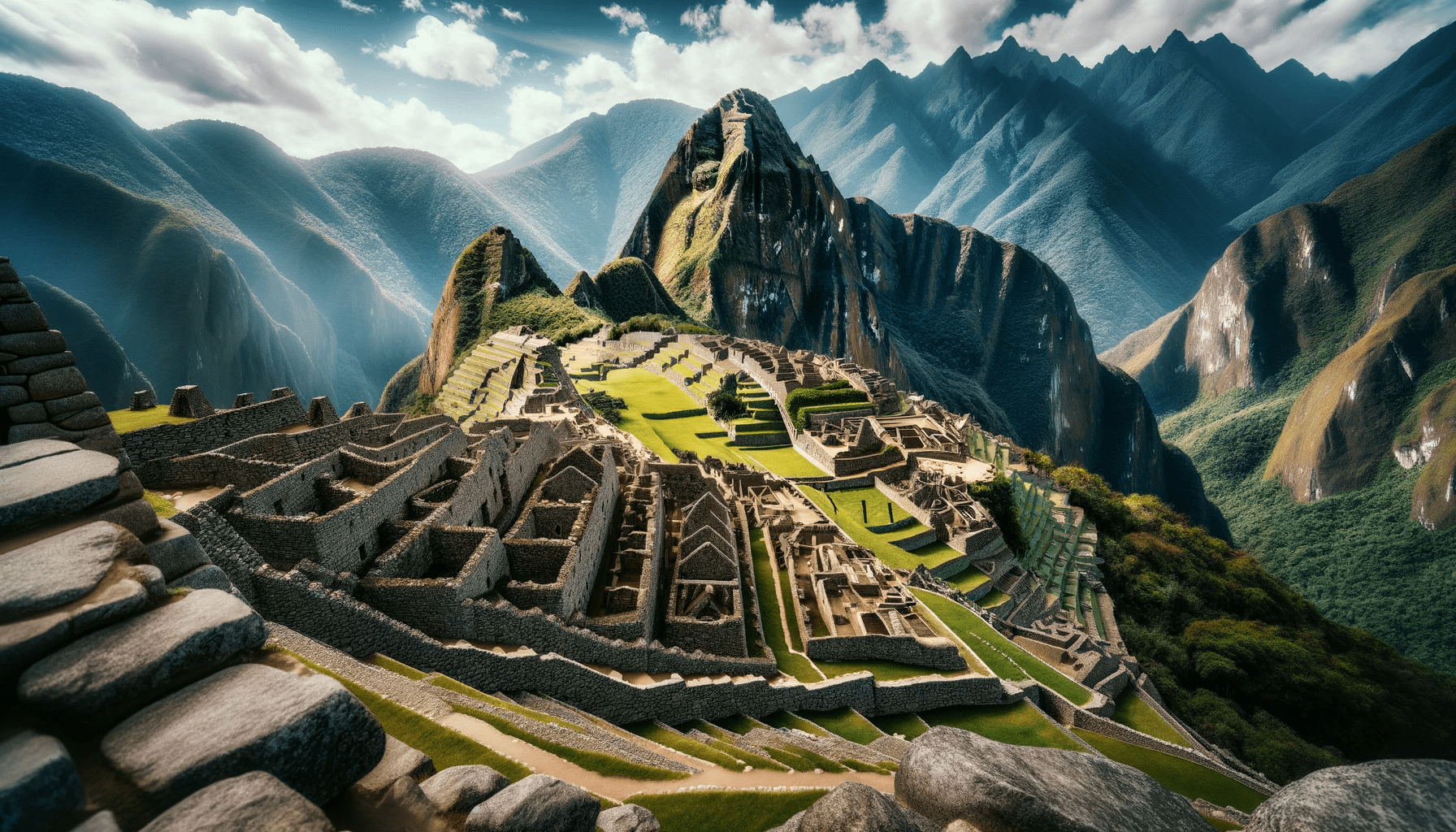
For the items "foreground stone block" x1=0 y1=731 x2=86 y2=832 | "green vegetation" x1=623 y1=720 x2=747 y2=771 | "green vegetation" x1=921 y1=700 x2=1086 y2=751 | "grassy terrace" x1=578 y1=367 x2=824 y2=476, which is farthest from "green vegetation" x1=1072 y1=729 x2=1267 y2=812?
"grassy terrace" x1=578 y1=367 x2=824 y2=476

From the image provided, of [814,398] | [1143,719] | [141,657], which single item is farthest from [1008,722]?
[814,398]

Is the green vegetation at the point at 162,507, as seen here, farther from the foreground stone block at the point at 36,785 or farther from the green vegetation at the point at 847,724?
the green vegetation at the point at 847,724

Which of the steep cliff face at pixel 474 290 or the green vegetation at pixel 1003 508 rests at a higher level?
the steep cliff face at pixel 474 290

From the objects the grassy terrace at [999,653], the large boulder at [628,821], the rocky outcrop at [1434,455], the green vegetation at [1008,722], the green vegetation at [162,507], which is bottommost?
the green vegetation at [1008,722]

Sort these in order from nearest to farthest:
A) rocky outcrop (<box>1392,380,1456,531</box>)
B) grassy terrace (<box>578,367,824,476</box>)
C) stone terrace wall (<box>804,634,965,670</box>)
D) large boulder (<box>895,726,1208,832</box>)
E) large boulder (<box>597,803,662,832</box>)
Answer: large boulder (<box>895,726,1208,832</box>) < large boulder (<box>597,803,662,832</box>) < stone terrace wall (<box>804,634,965,670</box>) < grassy terrace (<box>578,367,824,476</box>) < rocky outcrop (<box>1392,380,1456,531</box>)

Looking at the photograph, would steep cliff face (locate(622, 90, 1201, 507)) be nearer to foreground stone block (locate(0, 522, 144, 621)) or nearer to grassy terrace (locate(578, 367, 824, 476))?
grassy terrace (locate(578, 367, 824, 476))

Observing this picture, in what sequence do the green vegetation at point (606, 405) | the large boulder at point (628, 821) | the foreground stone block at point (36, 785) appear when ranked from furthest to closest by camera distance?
the green vegetation at point (606, 405), the large boulder at point (628, 821), the foreground stone block at point (36, 785)

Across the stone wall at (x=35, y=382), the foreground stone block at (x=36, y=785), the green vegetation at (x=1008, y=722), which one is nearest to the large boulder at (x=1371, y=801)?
the foreground stone block at (x=36, y=785)
